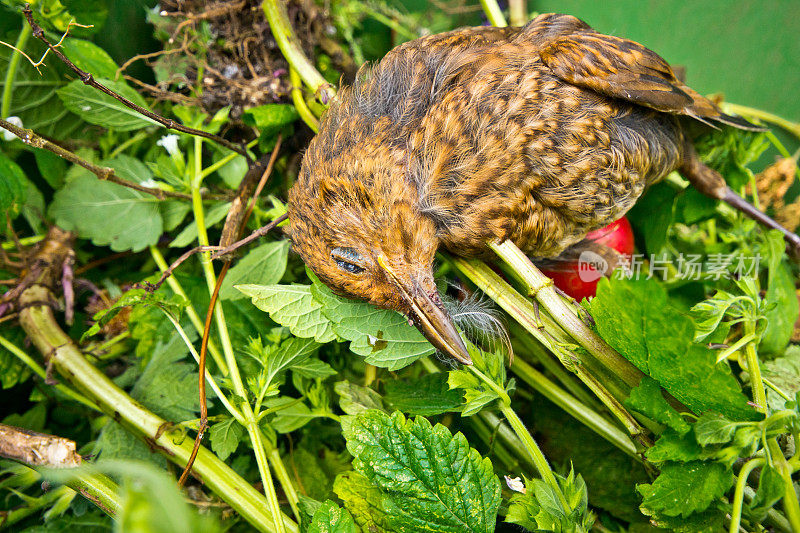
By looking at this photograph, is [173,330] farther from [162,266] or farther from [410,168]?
[410,168]

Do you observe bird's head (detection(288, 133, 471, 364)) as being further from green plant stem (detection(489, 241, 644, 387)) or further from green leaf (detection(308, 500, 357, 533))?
green leaf (detection(308, 500, 357, 533))

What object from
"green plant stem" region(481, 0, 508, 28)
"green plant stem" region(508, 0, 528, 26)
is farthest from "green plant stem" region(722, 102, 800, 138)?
"green plant stem" region(481, 0, 508, 28)

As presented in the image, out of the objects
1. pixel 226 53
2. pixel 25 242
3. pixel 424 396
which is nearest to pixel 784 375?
pixel 424 396

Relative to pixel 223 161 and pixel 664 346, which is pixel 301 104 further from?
pixel 664 346

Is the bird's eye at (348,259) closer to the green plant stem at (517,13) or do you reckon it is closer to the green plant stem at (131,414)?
the green plant stem at (131,414)

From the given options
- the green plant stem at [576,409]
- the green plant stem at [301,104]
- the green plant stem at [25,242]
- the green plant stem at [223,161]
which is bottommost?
the green plant stem at [576,409]

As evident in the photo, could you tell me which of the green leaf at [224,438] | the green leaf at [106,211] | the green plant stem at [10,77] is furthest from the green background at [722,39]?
the green leaf at [224,438]

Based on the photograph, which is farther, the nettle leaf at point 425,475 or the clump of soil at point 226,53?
the clump of soil at point 226,53
